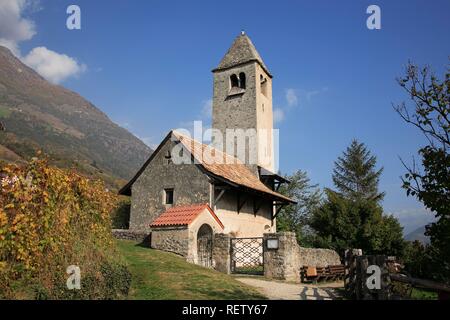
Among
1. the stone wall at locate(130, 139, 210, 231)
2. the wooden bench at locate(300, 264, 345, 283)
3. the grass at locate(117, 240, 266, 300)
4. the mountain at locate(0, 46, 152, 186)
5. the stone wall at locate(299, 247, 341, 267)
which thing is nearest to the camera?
the grass at locate(117, 240, 266, 300)

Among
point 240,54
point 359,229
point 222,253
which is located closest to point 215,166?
point 222,253

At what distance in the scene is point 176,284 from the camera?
33.7ft

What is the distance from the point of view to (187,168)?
19.4 metres

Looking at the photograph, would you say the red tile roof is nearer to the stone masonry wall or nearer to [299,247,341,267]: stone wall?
the stone masonry wall

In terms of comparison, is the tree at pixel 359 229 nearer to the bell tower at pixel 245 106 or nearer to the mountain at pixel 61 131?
the bell tower at pixel 245 106

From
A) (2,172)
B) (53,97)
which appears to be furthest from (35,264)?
(53,97)

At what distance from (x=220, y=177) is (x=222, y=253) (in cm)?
402

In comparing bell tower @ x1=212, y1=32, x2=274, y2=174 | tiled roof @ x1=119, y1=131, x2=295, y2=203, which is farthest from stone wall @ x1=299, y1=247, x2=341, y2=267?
bell tower @ x1=212, y1=32, x2=274, y2=174

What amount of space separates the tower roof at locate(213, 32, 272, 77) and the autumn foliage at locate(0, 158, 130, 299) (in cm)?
2084

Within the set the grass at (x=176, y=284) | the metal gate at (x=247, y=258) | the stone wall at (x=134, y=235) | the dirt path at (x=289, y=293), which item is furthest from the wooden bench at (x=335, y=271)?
the stone wall at (x=134, y=235)

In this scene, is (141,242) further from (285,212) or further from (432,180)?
(285,212)

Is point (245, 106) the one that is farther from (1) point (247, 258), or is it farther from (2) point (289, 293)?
(2) point (289, 293)

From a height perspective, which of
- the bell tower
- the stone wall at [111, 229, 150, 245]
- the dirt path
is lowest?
the dirt path

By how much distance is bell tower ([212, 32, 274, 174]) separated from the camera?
1032 inches
